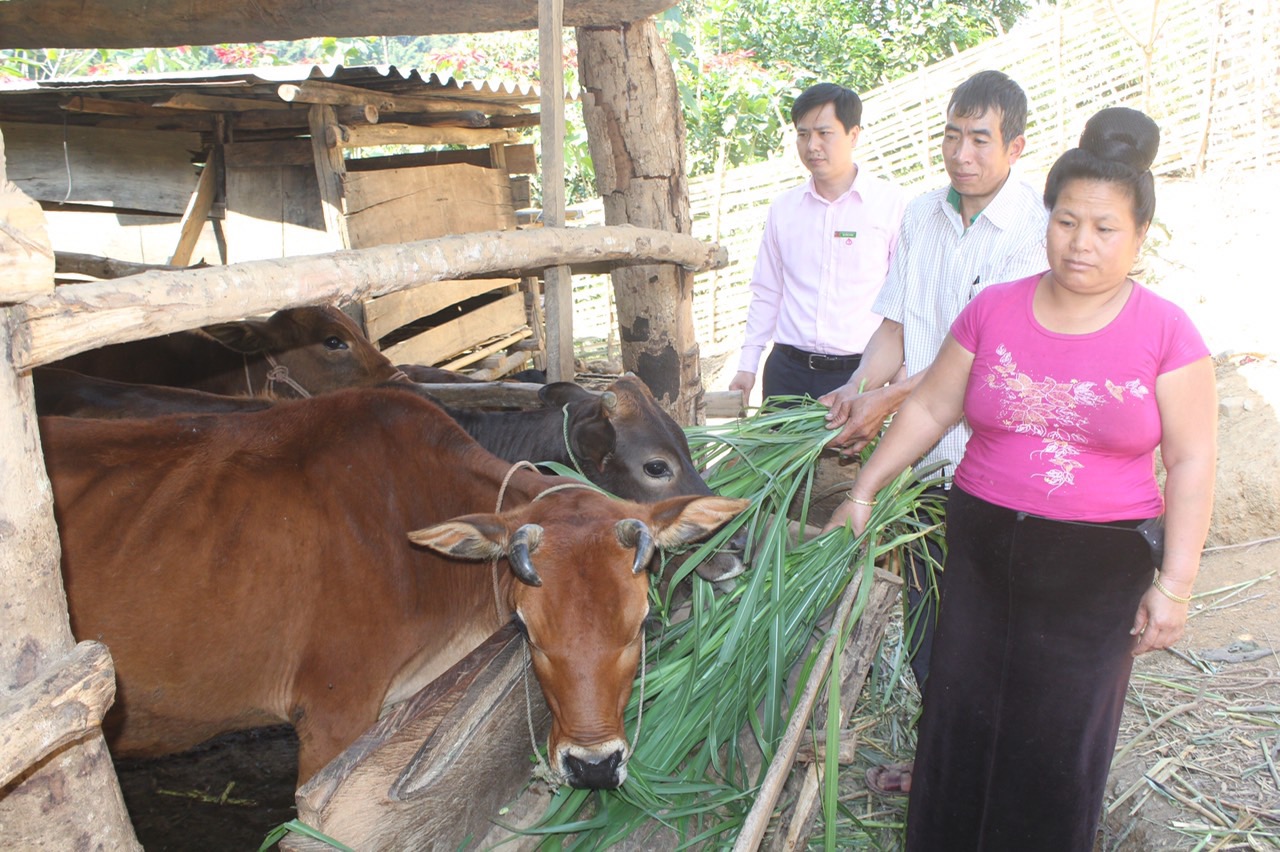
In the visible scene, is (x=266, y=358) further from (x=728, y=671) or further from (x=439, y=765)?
(x=439, y=765)

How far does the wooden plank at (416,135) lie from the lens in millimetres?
7570

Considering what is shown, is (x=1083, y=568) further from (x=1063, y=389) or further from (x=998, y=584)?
(x=1063, y=389)

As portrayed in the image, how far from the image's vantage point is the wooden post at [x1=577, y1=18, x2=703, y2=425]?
470cm

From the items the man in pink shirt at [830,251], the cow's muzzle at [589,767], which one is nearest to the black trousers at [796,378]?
the man in pink shirt at [830,251]

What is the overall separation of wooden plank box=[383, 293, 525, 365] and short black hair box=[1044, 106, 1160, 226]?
6.67 m

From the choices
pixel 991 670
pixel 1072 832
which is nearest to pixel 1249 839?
pixel 1072 832

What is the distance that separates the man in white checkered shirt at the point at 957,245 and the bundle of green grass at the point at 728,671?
0.19 meters

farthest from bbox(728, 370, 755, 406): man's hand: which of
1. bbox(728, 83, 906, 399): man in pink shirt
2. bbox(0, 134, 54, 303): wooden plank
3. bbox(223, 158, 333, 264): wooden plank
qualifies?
bbox(223, 158, 333, 264): wooden plank

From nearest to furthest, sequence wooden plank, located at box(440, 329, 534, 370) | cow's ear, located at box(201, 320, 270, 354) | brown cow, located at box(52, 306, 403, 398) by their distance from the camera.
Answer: cow's ear, located at box(201, 320, 270, 354)
brown cow, located at box(52, 306, 403, 398)
wooden plank, located at box(440, 329, 534, 370)

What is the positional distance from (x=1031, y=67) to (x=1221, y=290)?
580cm

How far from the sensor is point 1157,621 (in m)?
2.50

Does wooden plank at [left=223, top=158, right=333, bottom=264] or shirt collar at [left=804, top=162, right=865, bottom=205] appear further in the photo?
wooden plank at [left=223, top=158, right=333, bottom=264]

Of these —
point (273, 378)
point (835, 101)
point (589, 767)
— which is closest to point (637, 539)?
point (589, 767)

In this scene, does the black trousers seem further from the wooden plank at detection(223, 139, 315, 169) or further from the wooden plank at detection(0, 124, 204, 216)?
the wooden plank at detection(0, 124, 204, 216)
